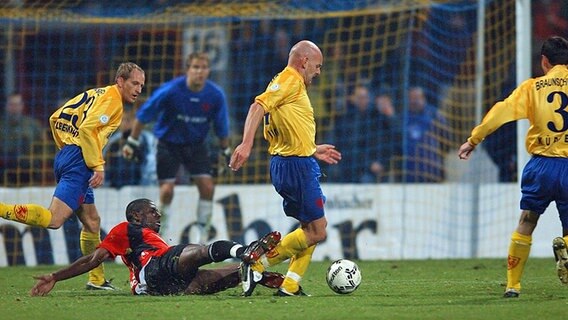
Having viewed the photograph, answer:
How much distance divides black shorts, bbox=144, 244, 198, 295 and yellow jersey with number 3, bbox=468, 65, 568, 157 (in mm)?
2458

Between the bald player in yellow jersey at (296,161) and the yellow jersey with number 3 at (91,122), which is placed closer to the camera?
the bald player in yellow jersey at (296,161)

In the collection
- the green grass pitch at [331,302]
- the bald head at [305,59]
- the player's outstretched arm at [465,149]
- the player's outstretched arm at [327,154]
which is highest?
the bald head at [305,59]

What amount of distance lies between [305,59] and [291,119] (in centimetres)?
52

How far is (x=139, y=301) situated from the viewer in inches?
345

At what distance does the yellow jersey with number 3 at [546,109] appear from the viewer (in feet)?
29.0

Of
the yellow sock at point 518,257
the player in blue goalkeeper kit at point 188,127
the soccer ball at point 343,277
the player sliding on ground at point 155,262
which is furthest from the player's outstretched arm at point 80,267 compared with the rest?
the player in blue goalkeeper kit at point 188,127

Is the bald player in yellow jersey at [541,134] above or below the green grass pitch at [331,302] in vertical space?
above

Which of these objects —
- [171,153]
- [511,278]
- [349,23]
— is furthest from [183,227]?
[511,278]

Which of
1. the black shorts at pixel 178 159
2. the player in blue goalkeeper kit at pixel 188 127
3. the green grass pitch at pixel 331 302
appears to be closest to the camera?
the green grass pitch at pixel 331 302

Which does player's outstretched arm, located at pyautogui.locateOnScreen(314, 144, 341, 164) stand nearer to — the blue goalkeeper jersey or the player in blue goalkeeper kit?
the player in blue goalkeeper kit

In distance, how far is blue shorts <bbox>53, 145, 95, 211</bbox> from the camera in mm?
9977

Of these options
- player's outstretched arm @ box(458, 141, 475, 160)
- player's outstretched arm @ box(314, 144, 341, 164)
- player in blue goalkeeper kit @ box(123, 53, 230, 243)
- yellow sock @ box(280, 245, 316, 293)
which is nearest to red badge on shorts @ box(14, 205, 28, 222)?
yellow sock @ box(280, 245, 316, 293)

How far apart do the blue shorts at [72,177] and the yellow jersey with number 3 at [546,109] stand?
3.34 m

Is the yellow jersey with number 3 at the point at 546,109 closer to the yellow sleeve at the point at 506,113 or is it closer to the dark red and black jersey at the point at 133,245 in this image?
the yellow sleeve at the point at 506,113
